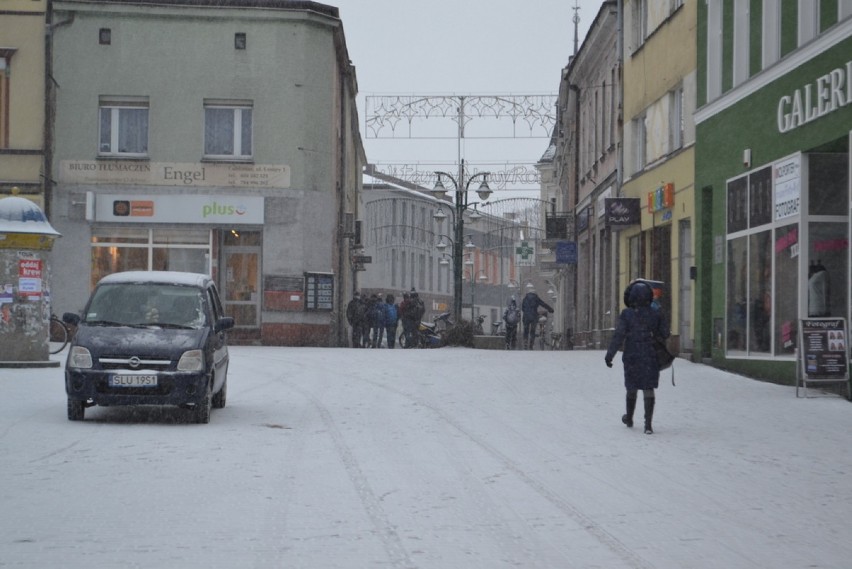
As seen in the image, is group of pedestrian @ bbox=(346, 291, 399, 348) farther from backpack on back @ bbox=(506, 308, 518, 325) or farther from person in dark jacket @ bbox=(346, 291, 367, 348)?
backpack on back @ bbox=(506, 308, 518, 325)

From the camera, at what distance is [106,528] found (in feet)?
27.2

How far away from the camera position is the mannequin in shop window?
19844 mm

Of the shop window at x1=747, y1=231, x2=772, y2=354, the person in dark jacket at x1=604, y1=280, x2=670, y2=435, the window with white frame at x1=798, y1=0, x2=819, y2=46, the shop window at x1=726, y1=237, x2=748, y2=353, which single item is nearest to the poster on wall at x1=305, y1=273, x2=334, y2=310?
the shop window at x1=726, y1=237, x2=748, y2=353

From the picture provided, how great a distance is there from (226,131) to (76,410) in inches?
961

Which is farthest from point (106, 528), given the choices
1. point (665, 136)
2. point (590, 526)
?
point (665, 136)

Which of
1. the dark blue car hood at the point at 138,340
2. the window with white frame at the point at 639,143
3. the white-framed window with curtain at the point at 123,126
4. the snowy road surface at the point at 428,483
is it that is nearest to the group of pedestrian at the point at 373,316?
the white-framed window with curtain at the point at 123,126

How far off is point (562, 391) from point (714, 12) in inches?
357

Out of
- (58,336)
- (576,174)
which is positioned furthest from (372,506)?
(576,174)

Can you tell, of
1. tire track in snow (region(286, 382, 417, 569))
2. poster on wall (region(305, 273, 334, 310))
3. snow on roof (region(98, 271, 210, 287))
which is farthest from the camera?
poster on wall (region(305, 273, 334, 310))

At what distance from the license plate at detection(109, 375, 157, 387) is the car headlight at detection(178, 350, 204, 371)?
323mm

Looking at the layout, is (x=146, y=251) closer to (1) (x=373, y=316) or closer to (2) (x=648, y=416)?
(1) (x=373, y=316)

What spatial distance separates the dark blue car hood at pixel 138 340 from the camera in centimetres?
1474

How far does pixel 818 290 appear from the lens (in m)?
20.0

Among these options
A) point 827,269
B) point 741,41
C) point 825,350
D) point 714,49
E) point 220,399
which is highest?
point 714,49
